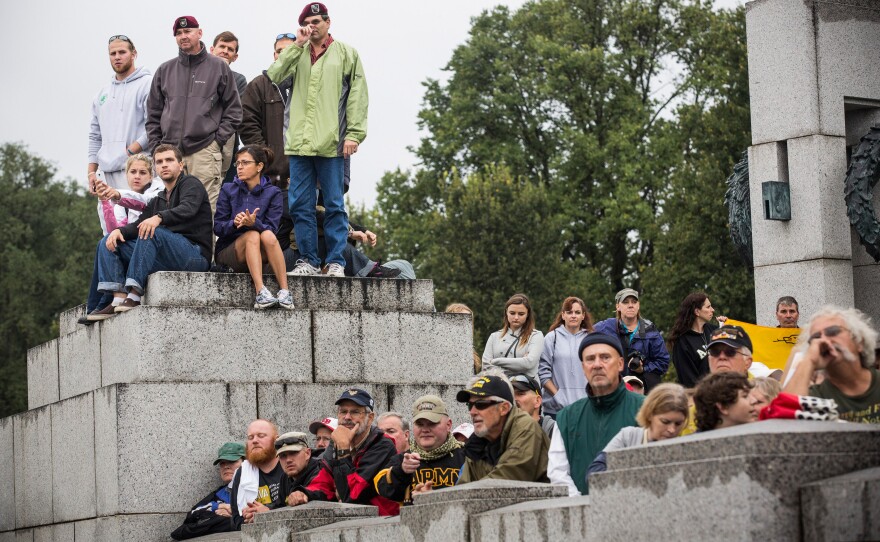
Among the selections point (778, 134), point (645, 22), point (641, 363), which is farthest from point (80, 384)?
point (645, 22)

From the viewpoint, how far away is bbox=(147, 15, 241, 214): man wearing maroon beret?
42.9 feet

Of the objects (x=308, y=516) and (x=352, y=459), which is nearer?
(x=308, y=516)

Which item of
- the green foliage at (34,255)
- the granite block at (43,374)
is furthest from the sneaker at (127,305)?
the green foliage at (34,255)

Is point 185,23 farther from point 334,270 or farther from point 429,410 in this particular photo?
point 429,410

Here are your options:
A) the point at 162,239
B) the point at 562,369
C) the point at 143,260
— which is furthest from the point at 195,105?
the point at 562,369

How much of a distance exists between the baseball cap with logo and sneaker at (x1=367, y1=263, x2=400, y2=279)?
12.8 feet

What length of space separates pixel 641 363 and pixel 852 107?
11.9 ft

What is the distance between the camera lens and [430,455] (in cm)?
889

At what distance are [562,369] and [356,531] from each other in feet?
12.3

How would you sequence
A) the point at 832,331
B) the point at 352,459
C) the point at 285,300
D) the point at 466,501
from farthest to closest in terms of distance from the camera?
the point at 285,300
the point at 352,459
the point at 466,501
the point at 832,331

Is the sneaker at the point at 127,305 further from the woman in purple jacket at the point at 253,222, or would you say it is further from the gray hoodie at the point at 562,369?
the gray hoodie at the point at 562,369

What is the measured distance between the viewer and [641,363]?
37.6ft

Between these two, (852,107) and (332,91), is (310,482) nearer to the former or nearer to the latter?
(332,91)

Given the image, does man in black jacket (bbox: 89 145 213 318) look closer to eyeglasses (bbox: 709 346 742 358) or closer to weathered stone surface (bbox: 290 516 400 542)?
weathered stone surface (bbox: 290 516 400 542)
